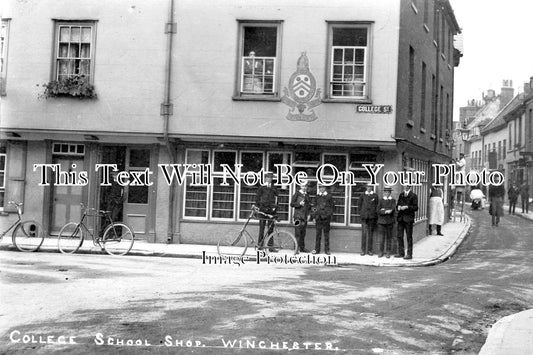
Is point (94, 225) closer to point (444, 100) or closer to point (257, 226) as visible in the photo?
point (257, 226)

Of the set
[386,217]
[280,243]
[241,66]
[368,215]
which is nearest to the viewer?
[280,243]

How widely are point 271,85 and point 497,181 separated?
22.2 feet

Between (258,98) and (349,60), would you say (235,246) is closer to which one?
(258,98)

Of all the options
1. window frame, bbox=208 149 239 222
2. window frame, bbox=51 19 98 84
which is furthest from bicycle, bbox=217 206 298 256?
window frame, bbox=51 19 98 84

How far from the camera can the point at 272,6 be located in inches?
594

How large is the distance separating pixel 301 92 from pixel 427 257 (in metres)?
5.23

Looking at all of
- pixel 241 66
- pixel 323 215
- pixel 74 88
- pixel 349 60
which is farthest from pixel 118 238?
pixel 349 60

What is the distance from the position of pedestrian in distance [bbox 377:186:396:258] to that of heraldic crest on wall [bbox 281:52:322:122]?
2.78 meters

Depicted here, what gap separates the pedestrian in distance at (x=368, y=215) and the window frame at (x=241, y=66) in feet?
10.9

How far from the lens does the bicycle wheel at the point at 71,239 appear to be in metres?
13.4

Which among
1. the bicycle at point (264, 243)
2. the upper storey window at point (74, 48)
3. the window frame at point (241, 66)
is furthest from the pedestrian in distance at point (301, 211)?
the upper storey window at point (74, 48)

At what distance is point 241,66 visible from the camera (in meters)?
15.4

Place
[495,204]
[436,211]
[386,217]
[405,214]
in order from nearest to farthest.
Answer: [405,214]
[386,217]
[436,211]
[495,204]

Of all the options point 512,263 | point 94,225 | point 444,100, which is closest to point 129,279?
point 94,225
